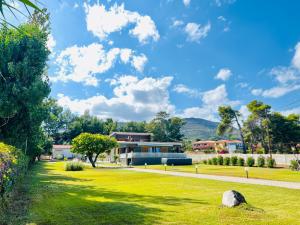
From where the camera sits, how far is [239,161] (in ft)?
135

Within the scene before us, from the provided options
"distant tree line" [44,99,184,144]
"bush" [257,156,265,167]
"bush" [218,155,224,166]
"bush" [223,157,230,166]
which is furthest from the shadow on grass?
"distant tree line" [44,99,184,144]

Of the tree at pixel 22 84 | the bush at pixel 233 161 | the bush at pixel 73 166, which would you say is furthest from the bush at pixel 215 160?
the tree at pixel 22 84

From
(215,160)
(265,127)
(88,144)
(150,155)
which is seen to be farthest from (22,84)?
(265,127)

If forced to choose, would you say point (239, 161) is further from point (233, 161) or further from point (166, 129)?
point (166, 129)

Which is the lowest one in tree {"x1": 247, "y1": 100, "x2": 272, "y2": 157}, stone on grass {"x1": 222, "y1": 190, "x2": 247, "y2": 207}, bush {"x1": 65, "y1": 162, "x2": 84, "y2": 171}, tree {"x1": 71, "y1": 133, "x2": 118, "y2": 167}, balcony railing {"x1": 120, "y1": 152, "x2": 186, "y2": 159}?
stone on grass {"x1": 222, "y1": 190, "x2": 247, "y2": 207}

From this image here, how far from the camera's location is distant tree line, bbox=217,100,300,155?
54344 millimetres

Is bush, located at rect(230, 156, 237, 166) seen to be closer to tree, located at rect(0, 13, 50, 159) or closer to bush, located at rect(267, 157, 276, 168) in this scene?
bush, located at rect(267, 157, 276, 168)

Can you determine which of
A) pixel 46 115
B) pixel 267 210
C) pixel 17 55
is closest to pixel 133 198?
pixel 267 210

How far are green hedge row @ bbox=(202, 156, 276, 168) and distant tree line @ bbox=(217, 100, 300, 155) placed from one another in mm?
10221

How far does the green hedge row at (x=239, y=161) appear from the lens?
36.5 meters

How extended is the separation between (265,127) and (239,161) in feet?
60.9

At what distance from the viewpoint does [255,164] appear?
40.2 m

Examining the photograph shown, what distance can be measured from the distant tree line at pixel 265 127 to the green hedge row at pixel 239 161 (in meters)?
10.2

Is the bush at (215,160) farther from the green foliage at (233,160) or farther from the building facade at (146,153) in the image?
the building facade at (146,153)
